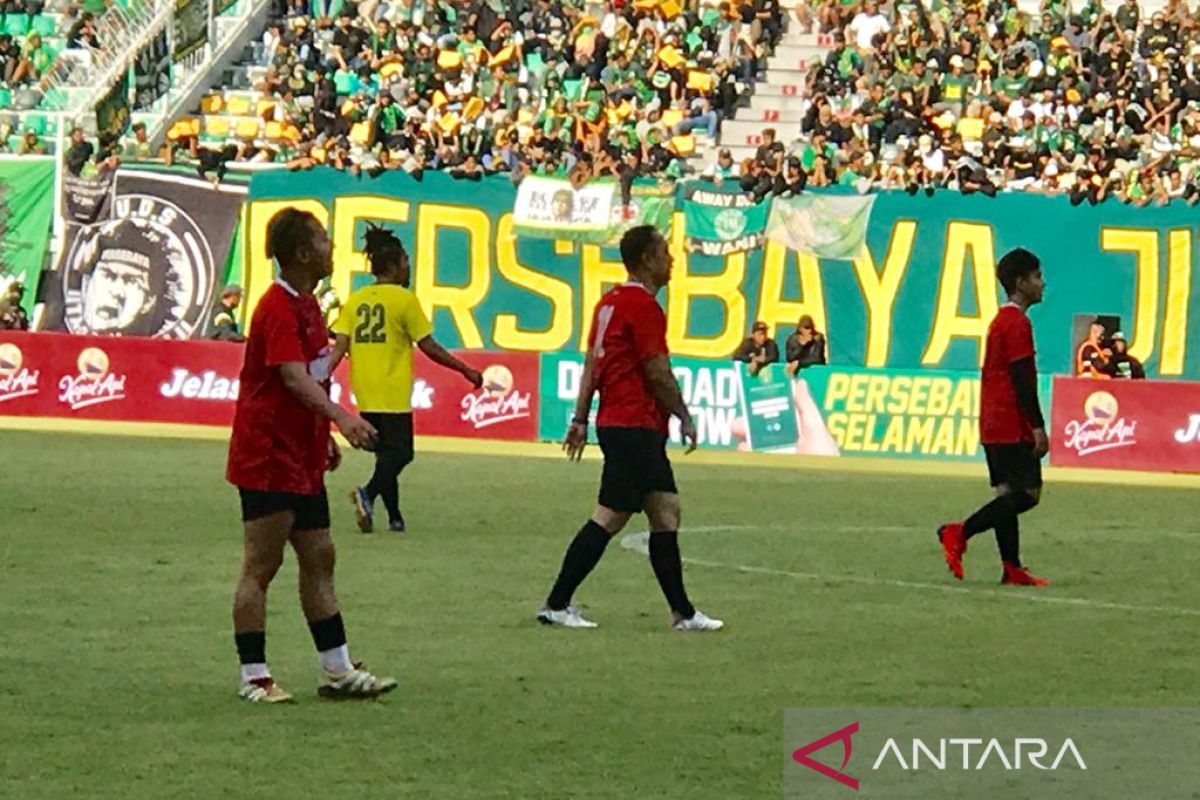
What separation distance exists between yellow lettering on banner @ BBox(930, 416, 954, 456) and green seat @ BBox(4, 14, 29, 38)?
770 inches

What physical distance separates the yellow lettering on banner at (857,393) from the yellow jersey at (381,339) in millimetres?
11480

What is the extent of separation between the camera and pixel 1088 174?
32750 mm

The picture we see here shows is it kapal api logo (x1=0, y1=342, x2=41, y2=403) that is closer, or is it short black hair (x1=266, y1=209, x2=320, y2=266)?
short black hair (x1=266, y1=209, x2=320, y2=266)

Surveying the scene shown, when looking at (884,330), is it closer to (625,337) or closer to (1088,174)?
(1088,174)

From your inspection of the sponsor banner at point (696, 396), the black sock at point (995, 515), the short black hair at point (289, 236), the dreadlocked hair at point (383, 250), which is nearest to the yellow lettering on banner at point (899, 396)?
the sponsor banner at point (696, 396)

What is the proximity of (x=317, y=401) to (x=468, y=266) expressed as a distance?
81.3 feet

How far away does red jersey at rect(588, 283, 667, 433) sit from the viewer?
1289cm

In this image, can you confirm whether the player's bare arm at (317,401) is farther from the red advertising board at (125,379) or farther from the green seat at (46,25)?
the green seat at (46,25)

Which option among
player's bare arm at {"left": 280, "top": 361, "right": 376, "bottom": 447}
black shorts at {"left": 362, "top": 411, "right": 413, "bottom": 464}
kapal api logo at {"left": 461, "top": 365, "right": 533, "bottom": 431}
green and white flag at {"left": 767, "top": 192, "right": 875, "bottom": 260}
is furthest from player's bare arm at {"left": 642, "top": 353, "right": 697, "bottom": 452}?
green and white flag at {"left": 767, "top": 192, "right": 875, "bottom": 260}

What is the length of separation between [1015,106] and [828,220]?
11.1 feet

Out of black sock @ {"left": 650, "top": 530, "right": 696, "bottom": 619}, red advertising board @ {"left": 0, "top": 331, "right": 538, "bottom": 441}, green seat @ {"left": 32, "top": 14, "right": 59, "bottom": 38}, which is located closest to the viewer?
black sock @ {"left": 650, "top": 530, "right": 696, "bottom": 619}

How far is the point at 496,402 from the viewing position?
3031cm

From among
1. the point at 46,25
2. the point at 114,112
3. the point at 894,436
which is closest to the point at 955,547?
the point at 894,436

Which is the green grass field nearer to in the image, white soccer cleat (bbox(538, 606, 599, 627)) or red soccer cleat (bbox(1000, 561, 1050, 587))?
white soccer cleat (bbox(538, 606, 599, 627))
